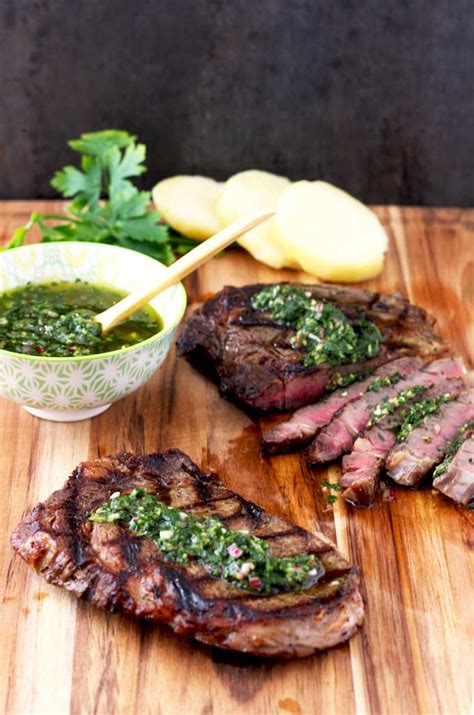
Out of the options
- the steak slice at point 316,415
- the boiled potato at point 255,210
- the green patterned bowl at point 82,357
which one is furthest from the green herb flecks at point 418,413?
the boiled potato at point 255,210

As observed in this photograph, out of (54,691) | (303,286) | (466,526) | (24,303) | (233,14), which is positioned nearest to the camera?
(54,691)

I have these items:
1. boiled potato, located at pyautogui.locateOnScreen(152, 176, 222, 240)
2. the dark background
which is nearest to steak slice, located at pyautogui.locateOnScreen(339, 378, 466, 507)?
boiled potato, located at pyautogui.locateOnScreen(152, 176, 222, 240)

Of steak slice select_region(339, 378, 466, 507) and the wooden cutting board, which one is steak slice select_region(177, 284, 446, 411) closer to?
the wooden cutting board

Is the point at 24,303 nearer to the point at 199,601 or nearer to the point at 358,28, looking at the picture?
the point at 199,601

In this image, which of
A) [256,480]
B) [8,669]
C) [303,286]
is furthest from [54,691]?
[303,286]

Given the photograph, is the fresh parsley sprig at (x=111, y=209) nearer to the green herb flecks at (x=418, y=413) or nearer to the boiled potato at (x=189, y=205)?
the boiled potato at (x=189, y=205)

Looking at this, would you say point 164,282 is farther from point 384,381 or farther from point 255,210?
point 255,210

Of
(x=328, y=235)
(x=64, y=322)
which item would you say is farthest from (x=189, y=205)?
(x=64, y=322)
